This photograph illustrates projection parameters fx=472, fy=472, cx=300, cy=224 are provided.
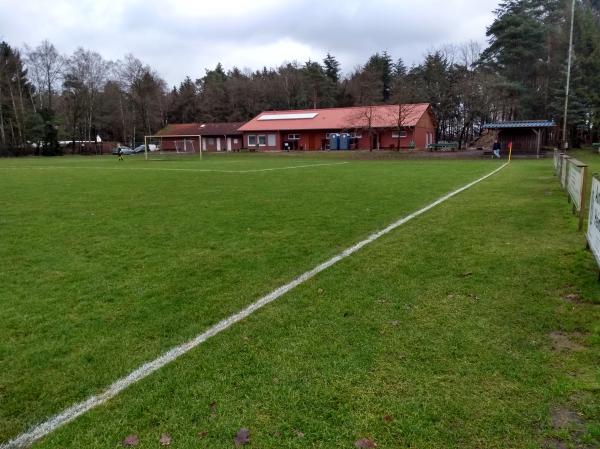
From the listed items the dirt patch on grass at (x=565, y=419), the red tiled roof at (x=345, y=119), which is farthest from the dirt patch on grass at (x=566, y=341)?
the red tiled roof at (x=345, y=119)

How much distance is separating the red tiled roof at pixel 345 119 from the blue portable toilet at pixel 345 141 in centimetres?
111

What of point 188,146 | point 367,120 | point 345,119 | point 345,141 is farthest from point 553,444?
point 188,146

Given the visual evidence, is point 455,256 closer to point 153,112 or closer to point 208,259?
point 208,259

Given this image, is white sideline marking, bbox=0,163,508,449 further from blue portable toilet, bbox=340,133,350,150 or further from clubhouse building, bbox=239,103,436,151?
blue portable toilet, bbox=340,133,350,150

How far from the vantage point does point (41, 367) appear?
3662 millimetres

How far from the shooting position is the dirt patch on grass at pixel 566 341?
388 centimetres

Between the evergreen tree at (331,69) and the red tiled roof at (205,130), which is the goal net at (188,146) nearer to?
the red tiled roof at (205,130)

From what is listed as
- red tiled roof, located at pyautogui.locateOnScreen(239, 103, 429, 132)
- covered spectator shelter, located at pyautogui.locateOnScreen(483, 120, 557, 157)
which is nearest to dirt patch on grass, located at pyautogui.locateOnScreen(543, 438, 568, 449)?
covered spectator shelter, located at pyautogui.locateOnScreen(483, 120, 557, 157)

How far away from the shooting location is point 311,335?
417 centimetres

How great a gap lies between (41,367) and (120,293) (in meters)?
1.74

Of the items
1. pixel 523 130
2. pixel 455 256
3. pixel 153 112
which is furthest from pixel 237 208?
pixel 153 112

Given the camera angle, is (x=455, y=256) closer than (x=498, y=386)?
No

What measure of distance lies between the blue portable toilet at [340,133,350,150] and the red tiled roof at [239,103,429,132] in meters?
1.11

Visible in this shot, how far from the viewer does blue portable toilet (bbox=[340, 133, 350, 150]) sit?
170ft
